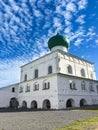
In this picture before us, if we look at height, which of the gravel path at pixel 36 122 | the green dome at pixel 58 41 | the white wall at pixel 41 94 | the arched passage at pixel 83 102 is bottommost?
the gravel path at pixel 36 122

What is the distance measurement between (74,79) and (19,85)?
544 inches

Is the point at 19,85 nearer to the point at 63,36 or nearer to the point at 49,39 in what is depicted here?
the point at 49,39

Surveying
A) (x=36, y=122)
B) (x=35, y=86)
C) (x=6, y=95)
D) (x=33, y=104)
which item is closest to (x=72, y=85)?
(x=35, y=86)

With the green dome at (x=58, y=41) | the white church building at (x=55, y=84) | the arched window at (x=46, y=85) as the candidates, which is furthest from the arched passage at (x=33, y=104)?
the green dome at (x=58, y=41)

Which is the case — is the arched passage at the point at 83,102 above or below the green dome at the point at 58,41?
below

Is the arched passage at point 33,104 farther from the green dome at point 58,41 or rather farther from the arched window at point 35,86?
the green dome at point 58,41

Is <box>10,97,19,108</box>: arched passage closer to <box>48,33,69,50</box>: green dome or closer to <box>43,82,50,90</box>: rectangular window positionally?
<box>43,82,50,90</box>: rectangular window

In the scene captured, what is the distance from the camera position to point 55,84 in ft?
80.9

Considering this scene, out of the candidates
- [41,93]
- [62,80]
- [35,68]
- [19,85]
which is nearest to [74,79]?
[62,80]

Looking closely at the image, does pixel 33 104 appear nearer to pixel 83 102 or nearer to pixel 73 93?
pixel 73 93

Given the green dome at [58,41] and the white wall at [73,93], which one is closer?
the white wall at [73,93]

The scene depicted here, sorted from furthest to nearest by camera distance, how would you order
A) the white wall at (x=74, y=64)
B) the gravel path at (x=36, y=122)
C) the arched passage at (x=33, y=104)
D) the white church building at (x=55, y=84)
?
the arched passage at (x=33, y=104)
the white wall at (x=74, y=64)
the white church building at (x=55, y=84)
the gravel path at (x=36, y=122)

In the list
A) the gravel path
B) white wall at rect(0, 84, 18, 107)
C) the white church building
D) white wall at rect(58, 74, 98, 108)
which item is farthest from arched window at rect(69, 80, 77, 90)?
white wall at rect(0, 84, 18, 107)

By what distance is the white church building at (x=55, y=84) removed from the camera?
82.3 feet
